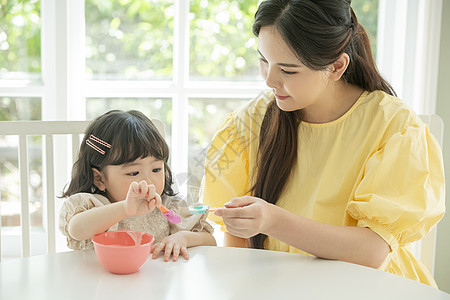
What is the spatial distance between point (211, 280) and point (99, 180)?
429 millimetres

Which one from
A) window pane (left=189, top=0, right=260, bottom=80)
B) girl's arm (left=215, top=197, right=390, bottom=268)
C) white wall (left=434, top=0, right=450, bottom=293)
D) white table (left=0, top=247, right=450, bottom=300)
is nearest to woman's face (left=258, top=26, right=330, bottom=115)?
girl's arm (left=215, top=197, right=390, bottom=268)

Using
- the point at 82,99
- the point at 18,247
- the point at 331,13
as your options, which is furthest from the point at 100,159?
the point at 18,247

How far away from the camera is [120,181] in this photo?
1156mm

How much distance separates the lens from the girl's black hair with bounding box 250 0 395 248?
1.15 meters

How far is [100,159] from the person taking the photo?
3.86 ft

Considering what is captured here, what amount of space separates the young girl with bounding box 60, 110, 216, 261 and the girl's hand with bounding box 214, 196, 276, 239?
110mm

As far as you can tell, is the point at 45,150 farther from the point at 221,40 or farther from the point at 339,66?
the point at 221,40

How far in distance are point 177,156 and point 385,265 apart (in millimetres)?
1043

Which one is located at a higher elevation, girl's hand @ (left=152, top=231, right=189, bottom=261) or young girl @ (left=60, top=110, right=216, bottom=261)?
young girl @ (left=60, top=110, right=216, bottom=261)

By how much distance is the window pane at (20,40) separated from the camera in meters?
1.88

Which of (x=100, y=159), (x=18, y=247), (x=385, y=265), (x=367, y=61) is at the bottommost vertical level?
(x=18, y=247)

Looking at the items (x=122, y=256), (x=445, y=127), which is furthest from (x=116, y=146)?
(x=445, y=127)

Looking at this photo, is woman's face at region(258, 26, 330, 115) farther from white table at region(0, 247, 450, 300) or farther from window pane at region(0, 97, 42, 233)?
window pane at region(0, 97, 42, 233)

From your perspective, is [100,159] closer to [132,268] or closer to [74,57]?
[132,268]
